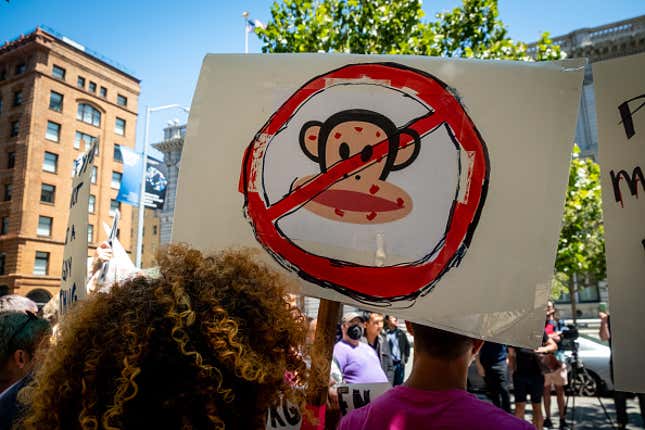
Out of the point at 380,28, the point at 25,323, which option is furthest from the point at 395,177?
the point at 380,28

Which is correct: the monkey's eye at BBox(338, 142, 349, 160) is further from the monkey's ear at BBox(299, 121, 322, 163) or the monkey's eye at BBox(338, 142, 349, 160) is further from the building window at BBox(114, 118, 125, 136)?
the building window at BBox(114, 118, 125, 136)

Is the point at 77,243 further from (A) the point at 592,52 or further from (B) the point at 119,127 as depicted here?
(B) the point at 119,127

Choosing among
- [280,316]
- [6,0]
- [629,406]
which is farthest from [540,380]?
[6,0]

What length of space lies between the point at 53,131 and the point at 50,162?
2.53m

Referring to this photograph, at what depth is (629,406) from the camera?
7184 mm

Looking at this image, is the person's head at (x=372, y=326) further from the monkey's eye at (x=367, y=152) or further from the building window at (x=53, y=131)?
the building window at (x=53, y=131)

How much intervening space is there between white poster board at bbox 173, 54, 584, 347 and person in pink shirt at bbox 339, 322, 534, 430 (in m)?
0.08

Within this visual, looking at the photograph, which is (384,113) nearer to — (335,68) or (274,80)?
(335,68)

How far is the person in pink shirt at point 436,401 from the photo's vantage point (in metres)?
1.33

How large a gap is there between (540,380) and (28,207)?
36.5 meters

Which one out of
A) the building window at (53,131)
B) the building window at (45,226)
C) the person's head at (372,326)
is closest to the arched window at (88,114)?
the building window at (53,131)

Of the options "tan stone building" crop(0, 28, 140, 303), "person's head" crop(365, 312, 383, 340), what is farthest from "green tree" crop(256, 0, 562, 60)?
"tan stone building" crop(0, 28, 140, 303)

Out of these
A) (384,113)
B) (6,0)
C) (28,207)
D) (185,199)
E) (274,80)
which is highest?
(28,207)

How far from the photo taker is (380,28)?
10477mm
